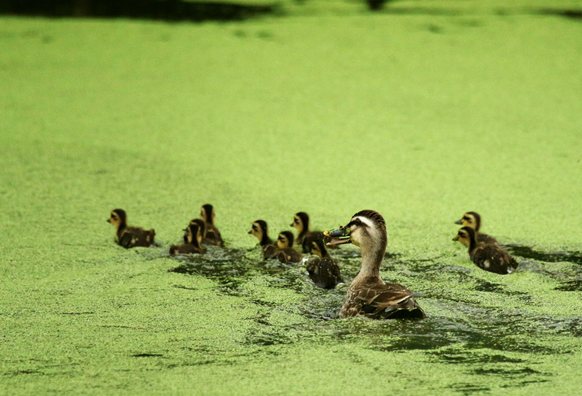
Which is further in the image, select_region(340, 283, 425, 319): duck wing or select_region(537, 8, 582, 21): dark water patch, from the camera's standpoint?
select_region(537, 8, 582, 21): dark water patch

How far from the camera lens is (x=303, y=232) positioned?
4.63m

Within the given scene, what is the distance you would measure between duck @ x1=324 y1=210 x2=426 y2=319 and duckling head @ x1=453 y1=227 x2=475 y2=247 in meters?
0.71

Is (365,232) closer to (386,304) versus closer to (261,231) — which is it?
(386,304)

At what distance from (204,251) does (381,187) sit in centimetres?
142

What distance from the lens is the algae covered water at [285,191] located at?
3.07 metres

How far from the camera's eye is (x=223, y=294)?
3.79 meters

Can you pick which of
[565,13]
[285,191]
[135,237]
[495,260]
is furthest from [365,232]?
[565,13]

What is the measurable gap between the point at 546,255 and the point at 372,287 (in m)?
1.19

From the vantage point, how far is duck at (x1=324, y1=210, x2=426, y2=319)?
11.2ft

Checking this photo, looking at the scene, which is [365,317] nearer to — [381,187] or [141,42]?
[381,187]

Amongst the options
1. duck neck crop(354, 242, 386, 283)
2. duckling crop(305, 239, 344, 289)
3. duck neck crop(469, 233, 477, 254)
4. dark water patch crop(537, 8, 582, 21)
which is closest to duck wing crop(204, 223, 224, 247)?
duckling crop(305, 239, 344, 289)

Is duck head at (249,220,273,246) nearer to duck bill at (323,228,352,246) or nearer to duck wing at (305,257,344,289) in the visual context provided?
duck wing at (305,257,344,289)

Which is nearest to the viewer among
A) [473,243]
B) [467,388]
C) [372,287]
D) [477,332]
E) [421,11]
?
[467,388]

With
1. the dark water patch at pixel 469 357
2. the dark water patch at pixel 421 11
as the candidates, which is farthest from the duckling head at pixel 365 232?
the dark water patch at pixel 421 11
